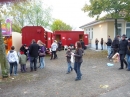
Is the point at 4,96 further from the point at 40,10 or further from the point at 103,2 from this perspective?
the point at 40,10

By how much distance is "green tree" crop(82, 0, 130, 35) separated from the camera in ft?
53.8

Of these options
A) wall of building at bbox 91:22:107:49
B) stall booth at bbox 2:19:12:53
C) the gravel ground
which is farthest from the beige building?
the gravel ground

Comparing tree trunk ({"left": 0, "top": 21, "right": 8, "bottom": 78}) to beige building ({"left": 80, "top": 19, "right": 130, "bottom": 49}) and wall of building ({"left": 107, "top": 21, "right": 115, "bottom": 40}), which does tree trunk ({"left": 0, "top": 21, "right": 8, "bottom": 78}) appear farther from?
wall of building ({"left": 107, "top": 21, "right": 115, "bottom": 40})

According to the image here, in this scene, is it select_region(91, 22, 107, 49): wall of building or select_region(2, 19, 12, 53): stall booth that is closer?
select_region(2, 19, 12, 53): stall booth

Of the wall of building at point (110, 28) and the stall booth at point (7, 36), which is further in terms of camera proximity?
the wall of building at point (110, 28)

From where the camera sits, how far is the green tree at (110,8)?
1641 cm

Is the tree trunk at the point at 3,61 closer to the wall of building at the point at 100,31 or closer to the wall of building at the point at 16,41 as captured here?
the wall of building at the point at 16,41

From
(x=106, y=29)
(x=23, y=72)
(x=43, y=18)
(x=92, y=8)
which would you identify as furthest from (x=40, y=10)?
(x=23, y=72)

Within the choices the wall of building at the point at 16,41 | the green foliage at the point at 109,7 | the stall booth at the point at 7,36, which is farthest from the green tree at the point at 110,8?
the stall booth at the point at 7,36

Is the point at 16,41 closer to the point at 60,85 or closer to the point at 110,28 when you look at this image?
the point at 110,28

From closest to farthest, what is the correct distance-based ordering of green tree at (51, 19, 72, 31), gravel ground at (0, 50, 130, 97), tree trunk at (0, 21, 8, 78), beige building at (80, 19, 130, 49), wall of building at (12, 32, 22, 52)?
gravel ground at (0, 50, 130, 97) → tree trunk at (0, 21, 8, 78) → wall of building at (12, 32, 22, 52) → beige building at (80, 19, 130, 49) → green tree at (51, 19, 72, 31)

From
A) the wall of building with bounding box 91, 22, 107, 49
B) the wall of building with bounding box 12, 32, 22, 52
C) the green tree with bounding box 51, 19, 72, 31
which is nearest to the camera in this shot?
the wall of building with bounding box 12, 32, 22, 52

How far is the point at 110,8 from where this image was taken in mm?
16891

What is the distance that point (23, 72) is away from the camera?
404 inches
